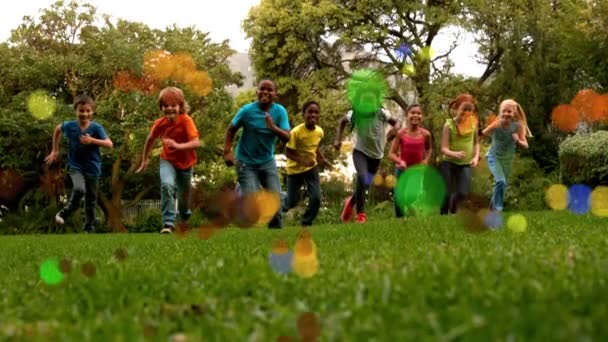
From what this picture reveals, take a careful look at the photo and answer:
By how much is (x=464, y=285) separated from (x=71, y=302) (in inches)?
56.0

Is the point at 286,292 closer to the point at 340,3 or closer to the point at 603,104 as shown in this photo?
the point at 603,104

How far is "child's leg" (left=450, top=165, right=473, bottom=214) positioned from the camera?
36.6ft

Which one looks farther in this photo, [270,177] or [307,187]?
[307,187]

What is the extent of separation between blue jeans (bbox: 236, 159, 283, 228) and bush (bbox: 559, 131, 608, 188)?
377 inches

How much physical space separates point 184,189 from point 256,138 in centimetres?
113

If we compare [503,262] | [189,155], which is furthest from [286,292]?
[189,155]

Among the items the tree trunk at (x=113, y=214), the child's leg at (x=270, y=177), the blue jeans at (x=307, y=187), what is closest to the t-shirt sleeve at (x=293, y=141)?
the blue jeans at (x=307, y=187)

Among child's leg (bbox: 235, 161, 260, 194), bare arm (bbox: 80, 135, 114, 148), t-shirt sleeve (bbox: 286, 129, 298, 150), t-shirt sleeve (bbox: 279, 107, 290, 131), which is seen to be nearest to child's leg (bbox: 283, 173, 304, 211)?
t-shirt sleeve (bbox: 286, 129, 298, 150)

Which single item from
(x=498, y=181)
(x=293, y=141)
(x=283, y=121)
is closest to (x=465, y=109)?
(x=498, y=181)

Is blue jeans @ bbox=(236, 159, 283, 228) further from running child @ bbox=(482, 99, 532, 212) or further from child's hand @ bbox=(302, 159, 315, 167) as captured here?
running child @ bbox=(482, 99, 532, 212)

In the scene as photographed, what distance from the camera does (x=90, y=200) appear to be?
37.0 feet

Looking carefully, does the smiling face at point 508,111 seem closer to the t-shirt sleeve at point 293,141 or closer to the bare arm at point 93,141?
the t-shirt sleeve at point 293,141

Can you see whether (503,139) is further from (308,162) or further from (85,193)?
(85,193)

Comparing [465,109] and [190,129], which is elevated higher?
[465,109]
